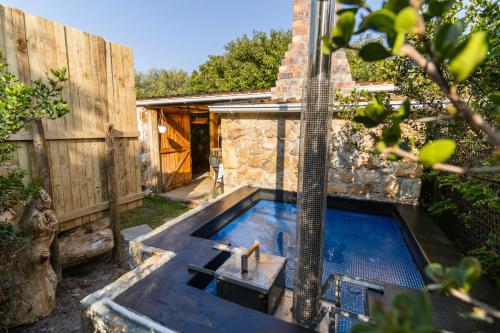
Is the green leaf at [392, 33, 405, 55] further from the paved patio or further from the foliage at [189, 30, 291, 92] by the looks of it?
the foliage at [189, 30, 291, 92]

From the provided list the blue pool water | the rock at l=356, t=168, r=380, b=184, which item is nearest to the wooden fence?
the blue pool water

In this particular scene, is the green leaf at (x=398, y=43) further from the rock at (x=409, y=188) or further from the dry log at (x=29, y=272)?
the rock at (x=409, y=188)

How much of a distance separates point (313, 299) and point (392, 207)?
3400 millimetres

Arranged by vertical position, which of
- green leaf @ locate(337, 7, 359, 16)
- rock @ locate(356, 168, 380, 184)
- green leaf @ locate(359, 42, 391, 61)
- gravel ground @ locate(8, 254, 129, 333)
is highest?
green leaf @ locate(337, 7, 359, 16)

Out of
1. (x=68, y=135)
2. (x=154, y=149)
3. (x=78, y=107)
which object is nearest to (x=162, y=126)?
(x=154, y=149)

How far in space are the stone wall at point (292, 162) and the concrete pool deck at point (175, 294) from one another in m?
1.19

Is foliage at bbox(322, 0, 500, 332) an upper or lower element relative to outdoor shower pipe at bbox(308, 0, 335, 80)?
lower

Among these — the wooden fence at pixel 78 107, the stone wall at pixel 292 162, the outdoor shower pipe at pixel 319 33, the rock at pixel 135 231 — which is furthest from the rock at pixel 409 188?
the wooden fence at pixel 78 107

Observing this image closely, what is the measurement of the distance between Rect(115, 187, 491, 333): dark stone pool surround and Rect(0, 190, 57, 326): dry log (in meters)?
1.33

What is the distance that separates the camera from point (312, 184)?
1.67 meters

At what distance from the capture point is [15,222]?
2883 millimetres

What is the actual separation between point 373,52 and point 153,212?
651cm

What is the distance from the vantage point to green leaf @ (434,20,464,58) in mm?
415

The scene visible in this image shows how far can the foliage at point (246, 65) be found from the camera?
48.8ft
